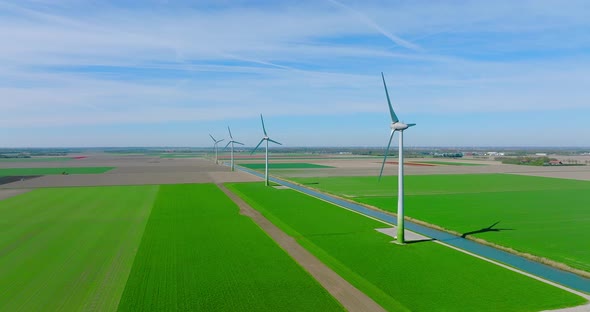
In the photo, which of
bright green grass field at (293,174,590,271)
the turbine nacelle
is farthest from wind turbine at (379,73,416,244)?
bright green grass field at (293,174,590,271)

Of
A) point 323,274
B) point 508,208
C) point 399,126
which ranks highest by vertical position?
point 399,126

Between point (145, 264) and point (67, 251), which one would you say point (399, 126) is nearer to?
point (145, 264)

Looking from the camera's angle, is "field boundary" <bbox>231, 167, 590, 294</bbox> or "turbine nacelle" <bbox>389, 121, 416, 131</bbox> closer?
"field boundary" <bbox>231, 167, 590, 294</bbox>

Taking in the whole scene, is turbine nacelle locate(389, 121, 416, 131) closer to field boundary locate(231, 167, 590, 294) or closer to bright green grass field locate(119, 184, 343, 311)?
field boundary locate(231, 167, 590, 294)

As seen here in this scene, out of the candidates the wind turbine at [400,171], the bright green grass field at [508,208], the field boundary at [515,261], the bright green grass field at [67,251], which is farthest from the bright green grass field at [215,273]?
the bright green grass field at [508,208]

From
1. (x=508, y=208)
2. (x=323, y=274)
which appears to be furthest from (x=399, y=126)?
(x=508, y=208)
